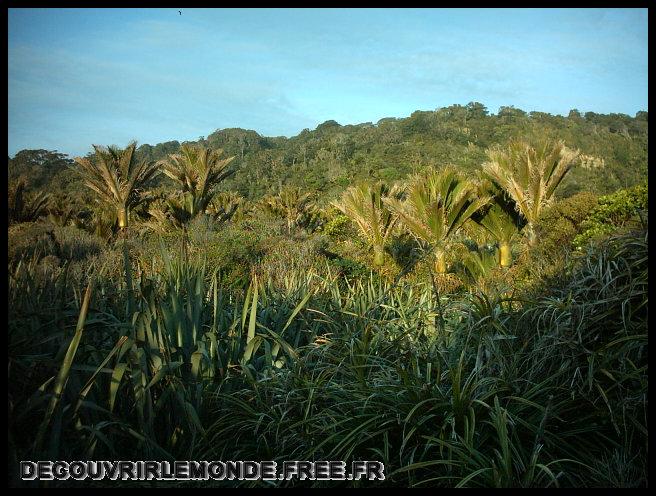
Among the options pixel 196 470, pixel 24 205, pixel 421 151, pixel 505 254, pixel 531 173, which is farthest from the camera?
pixel 421 151

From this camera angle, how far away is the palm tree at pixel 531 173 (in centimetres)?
1448

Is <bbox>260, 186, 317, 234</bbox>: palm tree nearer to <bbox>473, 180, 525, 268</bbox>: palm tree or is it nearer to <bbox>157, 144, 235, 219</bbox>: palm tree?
<bbox>157, 144, 235, 219</bbox>: palm tree

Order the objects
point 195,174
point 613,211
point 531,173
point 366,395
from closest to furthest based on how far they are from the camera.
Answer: point 366,395, point 613,211, point 531,173, point 195,174

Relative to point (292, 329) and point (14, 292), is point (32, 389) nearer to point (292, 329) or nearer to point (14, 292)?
point (14, 292)

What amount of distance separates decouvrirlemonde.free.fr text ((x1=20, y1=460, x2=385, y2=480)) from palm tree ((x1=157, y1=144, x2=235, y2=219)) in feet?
59.2

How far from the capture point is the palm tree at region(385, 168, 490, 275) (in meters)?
13.9

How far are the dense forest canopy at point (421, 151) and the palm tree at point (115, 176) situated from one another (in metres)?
7.00

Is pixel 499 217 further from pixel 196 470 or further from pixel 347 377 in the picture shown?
pixel 196 470

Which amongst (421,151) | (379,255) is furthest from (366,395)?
(421,151)

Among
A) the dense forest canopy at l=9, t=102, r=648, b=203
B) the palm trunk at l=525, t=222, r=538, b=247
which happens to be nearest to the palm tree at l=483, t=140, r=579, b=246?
the palm trunk at l=525, t=222, r=538, b=247

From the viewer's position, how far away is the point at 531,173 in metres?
14.6

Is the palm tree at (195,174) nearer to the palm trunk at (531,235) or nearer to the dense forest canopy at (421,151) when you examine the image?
the dense forest canopy at (421,151)

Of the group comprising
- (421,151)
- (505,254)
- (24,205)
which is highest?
(421,151)

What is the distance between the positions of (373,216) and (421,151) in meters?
36.6
